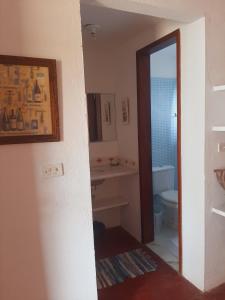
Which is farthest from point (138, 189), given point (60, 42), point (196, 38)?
point (60, 42)

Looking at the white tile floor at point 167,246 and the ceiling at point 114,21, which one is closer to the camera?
the ceiling at point 114,21

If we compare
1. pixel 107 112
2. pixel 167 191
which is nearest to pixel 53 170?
pixel 107 112

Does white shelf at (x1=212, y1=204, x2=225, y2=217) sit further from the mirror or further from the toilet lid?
the mirror

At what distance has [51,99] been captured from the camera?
4.45 ft

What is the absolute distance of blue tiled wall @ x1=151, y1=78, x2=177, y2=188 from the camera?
3453mm

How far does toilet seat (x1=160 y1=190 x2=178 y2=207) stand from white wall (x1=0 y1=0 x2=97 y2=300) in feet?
5.54

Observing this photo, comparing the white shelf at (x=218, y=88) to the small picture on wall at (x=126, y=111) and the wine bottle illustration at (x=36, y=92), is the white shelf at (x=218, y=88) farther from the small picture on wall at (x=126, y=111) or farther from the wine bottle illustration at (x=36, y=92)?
the wine bottle illustration at (x=36, y=92)

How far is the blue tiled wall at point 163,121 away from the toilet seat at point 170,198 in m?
0.48

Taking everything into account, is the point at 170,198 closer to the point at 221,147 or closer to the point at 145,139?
the point at 145,139

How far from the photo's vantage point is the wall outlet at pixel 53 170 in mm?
1383

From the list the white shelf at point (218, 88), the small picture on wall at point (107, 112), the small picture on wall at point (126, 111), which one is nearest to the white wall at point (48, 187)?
the white shelf at point (218, 88)

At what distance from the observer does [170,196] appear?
312 centimetres

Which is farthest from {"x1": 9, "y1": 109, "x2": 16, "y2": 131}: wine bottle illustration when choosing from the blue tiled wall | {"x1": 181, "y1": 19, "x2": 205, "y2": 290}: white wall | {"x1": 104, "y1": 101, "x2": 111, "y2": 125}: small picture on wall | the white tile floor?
the blue tiled wall

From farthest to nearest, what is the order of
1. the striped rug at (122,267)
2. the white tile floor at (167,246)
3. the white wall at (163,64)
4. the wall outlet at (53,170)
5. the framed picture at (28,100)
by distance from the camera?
the white wall at (163,64), the white tile floor at (167,246), the striped rug at (122,267), the wall outlet at (53,170), the framed picture at (28,100)
